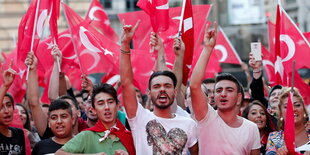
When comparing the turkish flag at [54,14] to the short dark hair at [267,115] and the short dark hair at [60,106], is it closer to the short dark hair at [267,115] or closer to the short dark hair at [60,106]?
the short dark hair at [60,106]

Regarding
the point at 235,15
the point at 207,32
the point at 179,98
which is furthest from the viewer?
the point at 235,15

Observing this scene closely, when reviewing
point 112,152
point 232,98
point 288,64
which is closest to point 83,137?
point 112,152

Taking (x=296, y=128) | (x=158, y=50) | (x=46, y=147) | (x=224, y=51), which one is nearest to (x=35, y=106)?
(x=46, y=147)

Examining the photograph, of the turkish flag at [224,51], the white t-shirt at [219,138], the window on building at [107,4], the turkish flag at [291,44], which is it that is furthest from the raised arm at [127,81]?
the window on building at [107,4]

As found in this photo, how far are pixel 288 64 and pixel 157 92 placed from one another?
9.54ft

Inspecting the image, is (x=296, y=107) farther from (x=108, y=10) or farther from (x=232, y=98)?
(x=108, y=10)

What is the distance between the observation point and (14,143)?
713cm

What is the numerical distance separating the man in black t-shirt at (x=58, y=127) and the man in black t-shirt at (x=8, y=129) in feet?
1.11

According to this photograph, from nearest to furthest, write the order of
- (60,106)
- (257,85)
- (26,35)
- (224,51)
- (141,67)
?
(60,106), (26,35), (257,85), (141,67), (224,51)

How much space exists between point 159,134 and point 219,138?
21.9 inches

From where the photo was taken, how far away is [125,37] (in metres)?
6.25

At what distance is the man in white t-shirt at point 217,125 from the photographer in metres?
6.30

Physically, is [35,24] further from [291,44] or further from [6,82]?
[291,44]

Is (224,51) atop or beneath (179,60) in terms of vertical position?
atop
